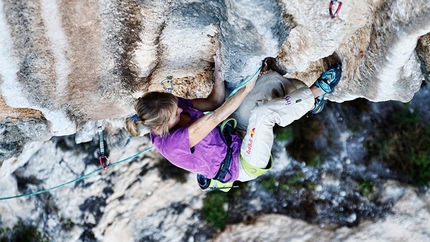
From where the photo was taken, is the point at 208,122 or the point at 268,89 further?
the point at 268,89

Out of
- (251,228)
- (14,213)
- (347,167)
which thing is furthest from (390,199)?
(14,213)

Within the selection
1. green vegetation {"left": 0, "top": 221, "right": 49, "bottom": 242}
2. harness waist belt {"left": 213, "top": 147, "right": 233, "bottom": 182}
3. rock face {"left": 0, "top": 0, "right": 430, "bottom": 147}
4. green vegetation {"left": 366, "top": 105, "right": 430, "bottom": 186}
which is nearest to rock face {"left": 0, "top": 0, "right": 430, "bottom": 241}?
rock face {"left": 0, "top": 0, "right": 430, "bottom": 147}

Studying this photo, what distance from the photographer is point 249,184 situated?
4.67 m

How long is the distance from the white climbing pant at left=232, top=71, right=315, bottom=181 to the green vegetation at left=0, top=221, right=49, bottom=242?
10.4ft

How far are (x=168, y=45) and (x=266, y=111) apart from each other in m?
0.73

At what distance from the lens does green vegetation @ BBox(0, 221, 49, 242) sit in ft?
16.5

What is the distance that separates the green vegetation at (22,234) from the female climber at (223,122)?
292 centimetres

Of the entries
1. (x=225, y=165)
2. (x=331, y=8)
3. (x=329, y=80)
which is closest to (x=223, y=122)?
(x=225, y=165)

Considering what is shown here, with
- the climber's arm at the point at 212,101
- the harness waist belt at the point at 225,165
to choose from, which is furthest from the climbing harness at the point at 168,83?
the harness waist belt at the point at 225,165

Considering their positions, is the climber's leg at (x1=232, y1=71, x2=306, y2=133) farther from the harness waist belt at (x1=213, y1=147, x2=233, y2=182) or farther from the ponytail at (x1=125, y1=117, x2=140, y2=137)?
the ponytail at (x1=125, y1=117, x2=140, y2=137)

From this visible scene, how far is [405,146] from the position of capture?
4672 mm

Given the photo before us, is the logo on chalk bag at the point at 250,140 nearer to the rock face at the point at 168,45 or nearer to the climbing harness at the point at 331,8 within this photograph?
the rock face at the point at 168,45

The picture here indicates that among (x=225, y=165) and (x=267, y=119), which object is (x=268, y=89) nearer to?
Result: (x=267, y=119)

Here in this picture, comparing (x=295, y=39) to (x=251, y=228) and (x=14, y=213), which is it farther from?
(x=14, y=213)
